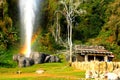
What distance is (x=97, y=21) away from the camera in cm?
7606

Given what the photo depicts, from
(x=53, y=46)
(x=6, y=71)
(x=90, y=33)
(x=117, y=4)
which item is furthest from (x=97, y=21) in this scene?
(x=6, y=71)

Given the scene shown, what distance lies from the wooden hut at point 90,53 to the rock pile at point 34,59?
15.3 feet

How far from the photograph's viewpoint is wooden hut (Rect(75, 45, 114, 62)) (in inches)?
2132

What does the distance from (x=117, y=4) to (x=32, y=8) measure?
52.0ft

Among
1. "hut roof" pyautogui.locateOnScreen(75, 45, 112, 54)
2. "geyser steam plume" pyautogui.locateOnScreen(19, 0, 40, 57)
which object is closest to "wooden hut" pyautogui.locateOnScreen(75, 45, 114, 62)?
"hut roof" pyautogui.locateOnScreen(75, 45, 112, 54)

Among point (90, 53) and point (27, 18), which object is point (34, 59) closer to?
point (90, 53)

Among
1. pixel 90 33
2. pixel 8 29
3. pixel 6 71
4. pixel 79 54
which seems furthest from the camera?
pixel 90 33

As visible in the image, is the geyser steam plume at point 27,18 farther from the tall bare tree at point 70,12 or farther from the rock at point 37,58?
the rock at point 37,58

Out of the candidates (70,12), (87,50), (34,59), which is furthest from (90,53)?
(34,59)

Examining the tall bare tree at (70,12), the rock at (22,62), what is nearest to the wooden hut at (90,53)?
the tall bare tree at (70,12)

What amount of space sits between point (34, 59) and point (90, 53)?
1002 cm

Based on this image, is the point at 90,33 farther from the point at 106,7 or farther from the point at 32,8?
the point at 32,8

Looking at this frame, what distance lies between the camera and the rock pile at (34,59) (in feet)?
153

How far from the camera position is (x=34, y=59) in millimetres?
48344
